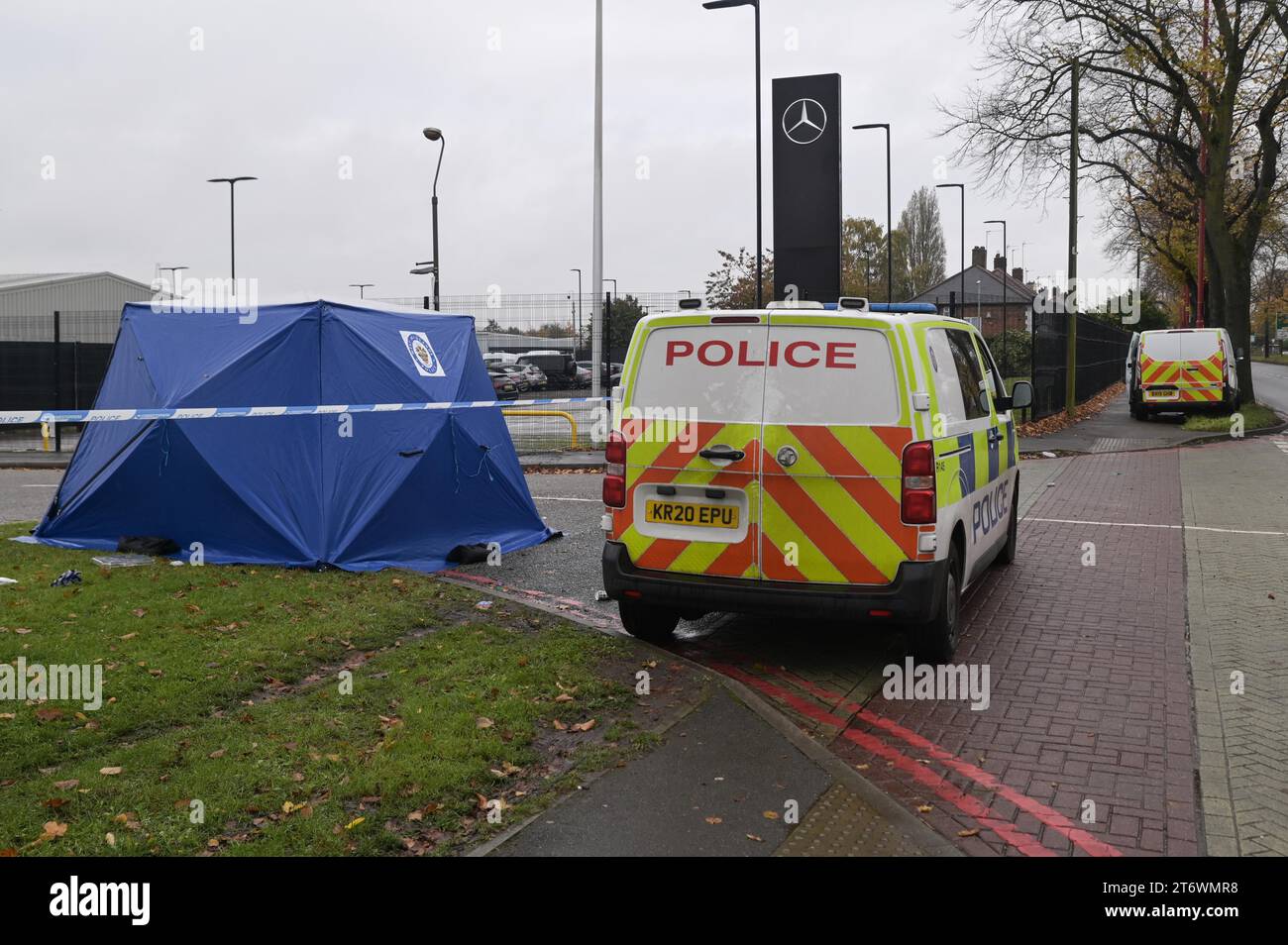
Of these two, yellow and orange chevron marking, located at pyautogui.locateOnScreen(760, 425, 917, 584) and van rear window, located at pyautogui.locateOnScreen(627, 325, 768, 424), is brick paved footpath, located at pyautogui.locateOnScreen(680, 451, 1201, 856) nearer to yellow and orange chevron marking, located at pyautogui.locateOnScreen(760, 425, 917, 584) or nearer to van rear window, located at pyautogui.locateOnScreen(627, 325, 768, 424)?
yellow and orange chevron marking, located at pyautogui.locateOnScreen(760, 425, 917, 584)

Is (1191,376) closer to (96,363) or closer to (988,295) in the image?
(96,363)

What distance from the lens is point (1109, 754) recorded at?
522 centimetres

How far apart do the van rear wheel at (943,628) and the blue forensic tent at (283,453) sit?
4391 millimetres

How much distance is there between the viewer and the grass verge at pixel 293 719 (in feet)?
14.0

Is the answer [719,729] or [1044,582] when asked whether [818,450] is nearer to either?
[719,729]

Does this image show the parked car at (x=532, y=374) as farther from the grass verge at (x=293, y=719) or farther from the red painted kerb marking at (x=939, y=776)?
the red painted kerb marking at (x=939, y=776)

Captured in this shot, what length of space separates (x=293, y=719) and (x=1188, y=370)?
23.6 meters

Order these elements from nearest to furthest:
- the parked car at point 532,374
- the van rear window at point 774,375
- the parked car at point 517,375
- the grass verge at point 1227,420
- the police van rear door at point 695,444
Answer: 1. the van rear window at point 774,375
2. the police van rear door at point 695,444
3. the grass verge at point 1227,420
4. the parked car at point 517,375
5. the parked car at point 532,374

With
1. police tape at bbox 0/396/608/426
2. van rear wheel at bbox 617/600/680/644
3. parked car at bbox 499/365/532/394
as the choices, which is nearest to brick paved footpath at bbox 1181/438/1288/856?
van rear wheel at bbox 617/600/680/644

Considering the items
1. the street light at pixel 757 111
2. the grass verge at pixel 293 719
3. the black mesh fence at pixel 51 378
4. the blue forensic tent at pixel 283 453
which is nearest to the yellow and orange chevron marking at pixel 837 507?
the grass verge at pixel 293 719

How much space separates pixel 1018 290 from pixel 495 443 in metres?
83.7

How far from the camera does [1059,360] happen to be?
29.3 meters

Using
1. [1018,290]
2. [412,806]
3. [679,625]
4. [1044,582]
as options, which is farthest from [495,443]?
[1018,290]

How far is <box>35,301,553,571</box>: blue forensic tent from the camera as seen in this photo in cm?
936
